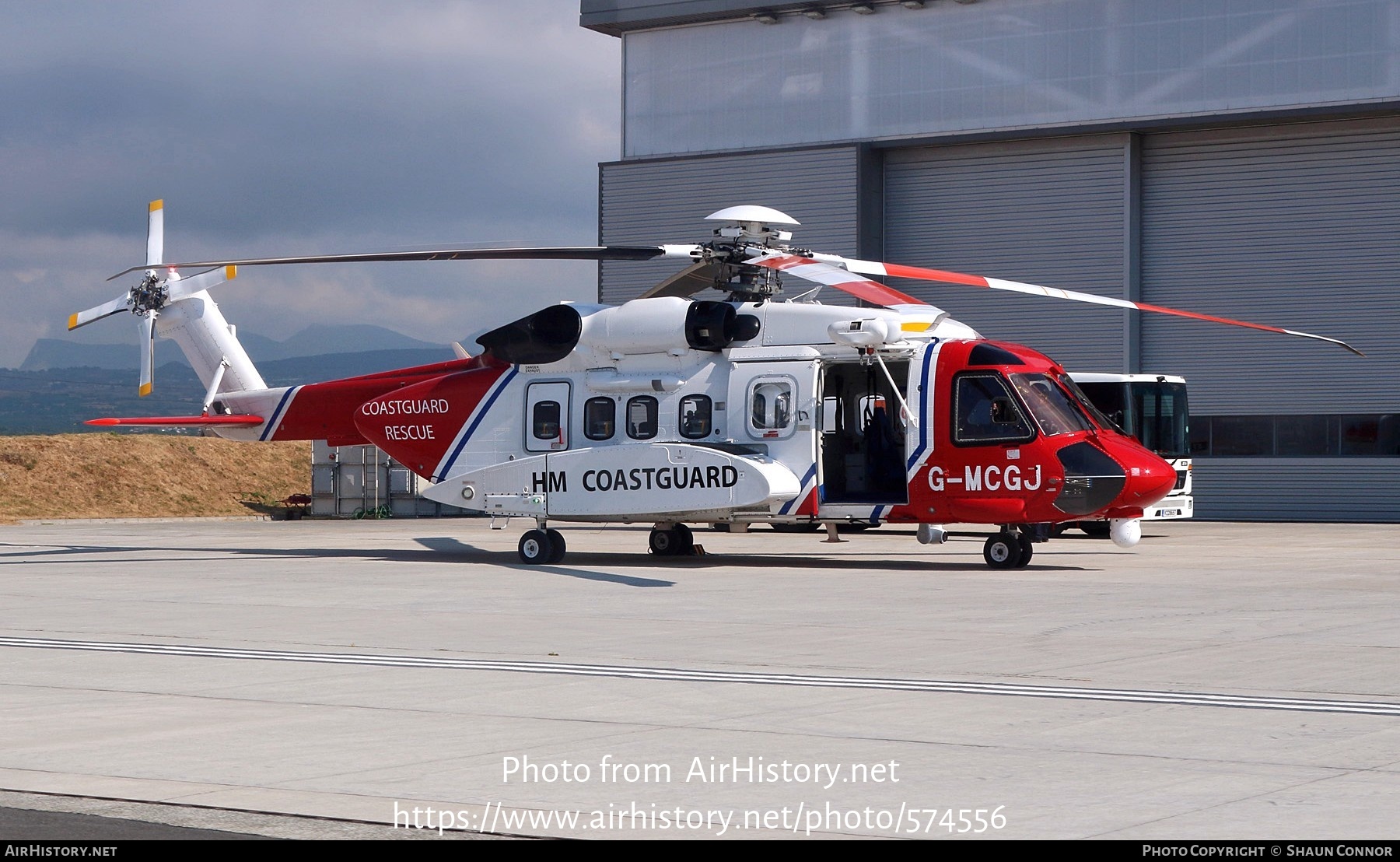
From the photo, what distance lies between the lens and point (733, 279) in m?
20.3

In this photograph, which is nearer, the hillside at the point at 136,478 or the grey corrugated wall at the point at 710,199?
the grey corrugated wall at the point at 710,199

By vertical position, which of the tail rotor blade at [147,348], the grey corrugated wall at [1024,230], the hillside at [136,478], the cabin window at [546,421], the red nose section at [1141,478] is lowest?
the hillside at [136,478]

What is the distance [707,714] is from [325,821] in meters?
2.79

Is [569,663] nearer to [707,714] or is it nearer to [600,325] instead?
[707,714]

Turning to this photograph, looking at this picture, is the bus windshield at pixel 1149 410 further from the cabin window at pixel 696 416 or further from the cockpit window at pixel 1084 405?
the cabin window at pixel 696 416

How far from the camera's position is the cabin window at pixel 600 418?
68.2 ft

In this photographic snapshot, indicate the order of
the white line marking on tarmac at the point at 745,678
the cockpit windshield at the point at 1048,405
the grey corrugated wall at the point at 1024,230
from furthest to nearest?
1. the grey corrugated wall at the point at 1024,230
2. the cockpit windshield at the point at 1048,405
3. the white line marking on tarmac at the point at 745,678

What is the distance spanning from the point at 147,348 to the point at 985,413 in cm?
1364

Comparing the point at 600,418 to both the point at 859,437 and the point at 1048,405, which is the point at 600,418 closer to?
the point at 859,437

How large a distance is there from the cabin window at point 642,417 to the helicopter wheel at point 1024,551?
4874 mm

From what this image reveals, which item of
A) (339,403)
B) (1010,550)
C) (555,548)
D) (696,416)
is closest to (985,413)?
(1010,550)

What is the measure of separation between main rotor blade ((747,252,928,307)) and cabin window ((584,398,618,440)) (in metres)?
3.34

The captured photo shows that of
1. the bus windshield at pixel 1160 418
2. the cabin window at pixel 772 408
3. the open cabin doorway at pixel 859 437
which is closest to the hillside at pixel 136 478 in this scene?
the bus windshield at pixel 1160 418

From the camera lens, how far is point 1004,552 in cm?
1939
